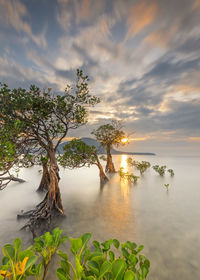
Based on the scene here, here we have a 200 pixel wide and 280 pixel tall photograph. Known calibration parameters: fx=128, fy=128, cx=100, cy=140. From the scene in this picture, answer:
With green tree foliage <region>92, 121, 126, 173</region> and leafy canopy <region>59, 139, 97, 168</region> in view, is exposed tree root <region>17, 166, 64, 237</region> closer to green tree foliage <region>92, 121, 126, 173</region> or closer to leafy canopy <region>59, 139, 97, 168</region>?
leafy canopy <region>59, 139, 97, 168</region>

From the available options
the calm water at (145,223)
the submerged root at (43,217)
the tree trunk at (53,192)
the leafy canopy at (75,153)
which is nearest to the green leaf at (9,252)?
the calm water at (145,223)

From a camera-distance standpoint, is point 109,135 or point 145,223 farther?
point 109,135

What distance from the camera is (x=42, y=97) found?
29.9 feet

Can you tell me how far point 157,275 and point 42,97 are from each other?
11273mm

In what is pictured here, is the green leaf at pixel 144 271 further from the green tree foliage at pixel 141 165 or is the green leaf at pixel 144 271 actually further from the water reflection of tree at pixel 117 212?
the green tree foliage at pixel 141 165

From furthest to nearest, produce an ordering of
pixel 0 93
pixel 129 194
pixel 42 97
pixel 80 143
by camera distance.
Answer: pixel 80 143
pixel 129 194
pixel 42 97
pixel 0 93

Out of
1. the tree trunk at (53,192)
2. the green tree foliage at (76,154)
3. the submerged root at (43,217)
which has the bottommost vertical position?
the submerged root at (43,217)

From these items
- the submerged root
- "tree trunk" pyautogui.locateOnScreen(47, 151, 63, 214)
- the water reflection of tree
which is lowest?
the water reflection of tree

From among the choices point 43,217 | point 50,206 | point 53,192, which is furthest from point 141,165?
point 43,217

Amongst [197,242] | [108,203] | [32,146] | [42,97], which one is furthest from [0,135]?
[197,242]

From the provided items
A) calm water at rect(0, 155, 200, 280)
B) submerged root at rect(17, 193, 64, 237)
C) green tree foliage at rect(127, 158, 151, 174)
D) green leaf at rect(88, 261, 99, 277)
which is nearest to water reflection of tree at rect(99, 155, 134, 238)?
calm water at rect(0, 155, 200, 280)

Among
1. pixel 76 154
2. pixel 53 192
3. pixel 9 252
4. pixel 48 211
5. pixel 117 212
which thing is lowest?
pixel 117 212

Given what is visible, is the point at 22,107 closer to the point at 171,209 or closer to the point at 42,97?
the point at 42,97

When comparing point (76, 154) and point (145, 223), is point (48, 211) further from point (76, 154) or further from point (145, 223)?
point (76, 154)
